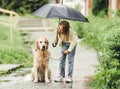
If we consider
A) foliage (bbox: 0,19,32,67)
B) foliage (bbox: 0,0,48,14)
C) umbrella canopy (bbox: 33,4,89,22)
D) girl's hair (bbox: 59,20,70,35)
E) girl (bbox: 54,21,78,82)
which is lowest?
foliage (bbox: 0,19,32,67)

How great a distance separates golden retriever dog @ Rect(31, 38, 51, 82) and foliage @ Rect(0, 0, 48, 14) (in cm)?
2479

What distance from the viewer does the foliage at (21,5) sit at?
3628 cm

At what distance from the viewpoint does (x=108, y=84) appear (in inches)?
376

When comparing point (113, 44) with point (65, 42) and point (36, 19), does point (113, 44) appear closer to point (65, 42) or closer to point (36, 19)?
point (65, 42)

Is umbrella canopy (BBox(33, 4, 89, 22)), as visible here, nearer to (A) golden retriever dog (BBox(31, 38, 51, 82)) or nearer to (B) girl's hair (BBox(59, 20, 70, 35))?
(B) girl's hair (BBox(59, 20, 70, 35))

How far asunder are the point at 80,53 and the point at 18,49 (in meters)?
2.26

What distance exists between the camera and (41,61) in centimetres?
1138

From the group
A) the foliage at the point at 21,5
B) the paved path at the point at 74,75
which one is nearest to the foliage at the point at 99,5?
the paved path at the point at 74,75

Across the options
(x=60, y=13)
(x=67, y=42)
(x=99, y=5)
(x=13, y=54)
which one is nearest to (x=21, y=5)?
(x=99, y=5)

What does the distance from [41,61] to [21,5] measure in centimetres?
2567

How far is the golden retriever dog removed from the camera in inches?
444

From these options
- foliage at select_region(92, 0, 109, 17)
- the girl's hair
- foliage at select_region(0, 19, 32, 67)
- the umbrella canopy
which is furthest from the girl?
foliage at select_region(92, 0, 109, 17)

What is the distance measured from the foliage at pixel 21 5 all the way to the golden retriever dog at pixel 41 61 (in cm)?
2479

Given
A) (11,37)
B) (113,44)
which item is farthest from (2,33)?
(113,44)
